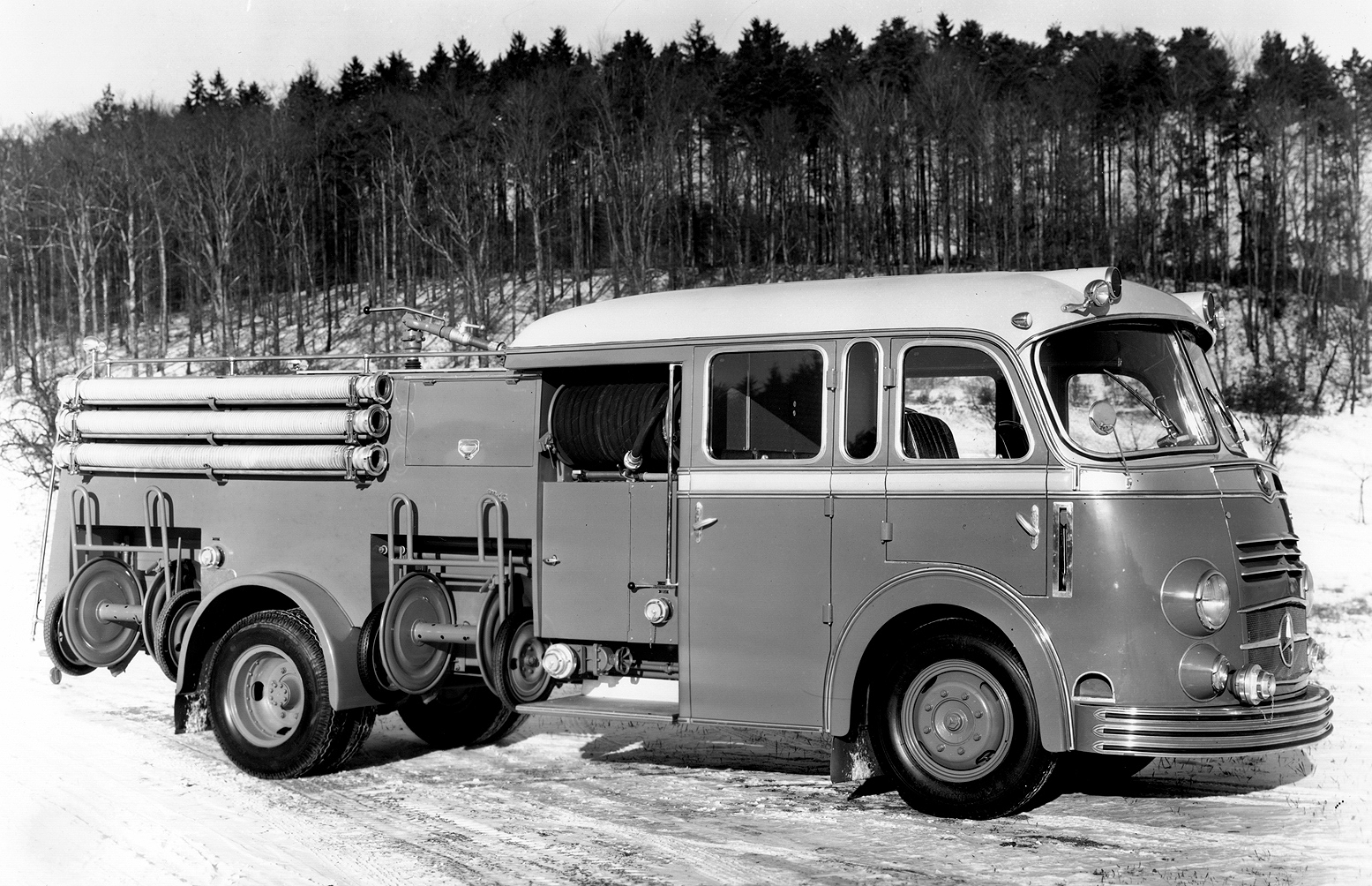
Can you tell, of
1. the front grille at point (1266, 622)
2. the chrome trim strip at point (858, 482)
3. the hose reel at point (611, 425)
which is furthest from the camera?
the hose reel at point (611, 425)

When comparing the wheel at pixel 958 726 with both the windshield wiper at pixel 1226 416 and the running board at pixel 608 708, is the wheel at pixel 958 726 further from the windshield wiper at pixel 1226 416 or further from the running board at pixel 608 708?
the windshield wiper at pixel 1226 416

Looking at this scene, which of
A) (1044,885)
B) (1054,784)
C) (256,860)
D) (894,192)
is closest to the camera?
(1044,885)

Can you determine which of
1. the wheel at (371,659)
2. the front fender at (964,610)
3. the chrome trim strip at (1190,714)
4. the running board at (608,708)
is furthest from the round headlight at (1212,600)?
the wheel at (371,659)

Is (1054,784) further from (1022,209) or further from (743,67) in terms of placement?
(743,67)

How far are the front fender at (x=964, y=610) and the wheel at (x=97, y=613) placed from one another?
5611 mm

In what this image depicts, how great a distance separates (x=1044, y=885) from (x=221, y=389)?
21.5 feet

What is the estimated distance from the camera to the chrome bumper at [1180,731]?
6.85 meters

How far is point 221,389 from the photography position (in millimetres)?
9695

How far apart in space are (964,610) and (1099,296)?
1.86 meters

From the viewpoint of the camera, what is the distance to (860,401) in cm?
779

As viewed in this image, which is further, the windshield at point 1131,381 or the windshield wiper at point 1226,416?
the windshield wiper at point 1226,416

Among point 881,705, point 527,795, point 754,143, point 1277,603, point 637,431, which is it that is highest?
point 754,143

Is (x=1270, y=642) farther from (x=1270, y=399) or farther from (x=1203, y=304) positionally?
(x=1270, y=399)

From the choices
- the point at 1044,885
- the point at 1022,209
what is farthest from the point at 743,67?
the point at 1044,885
